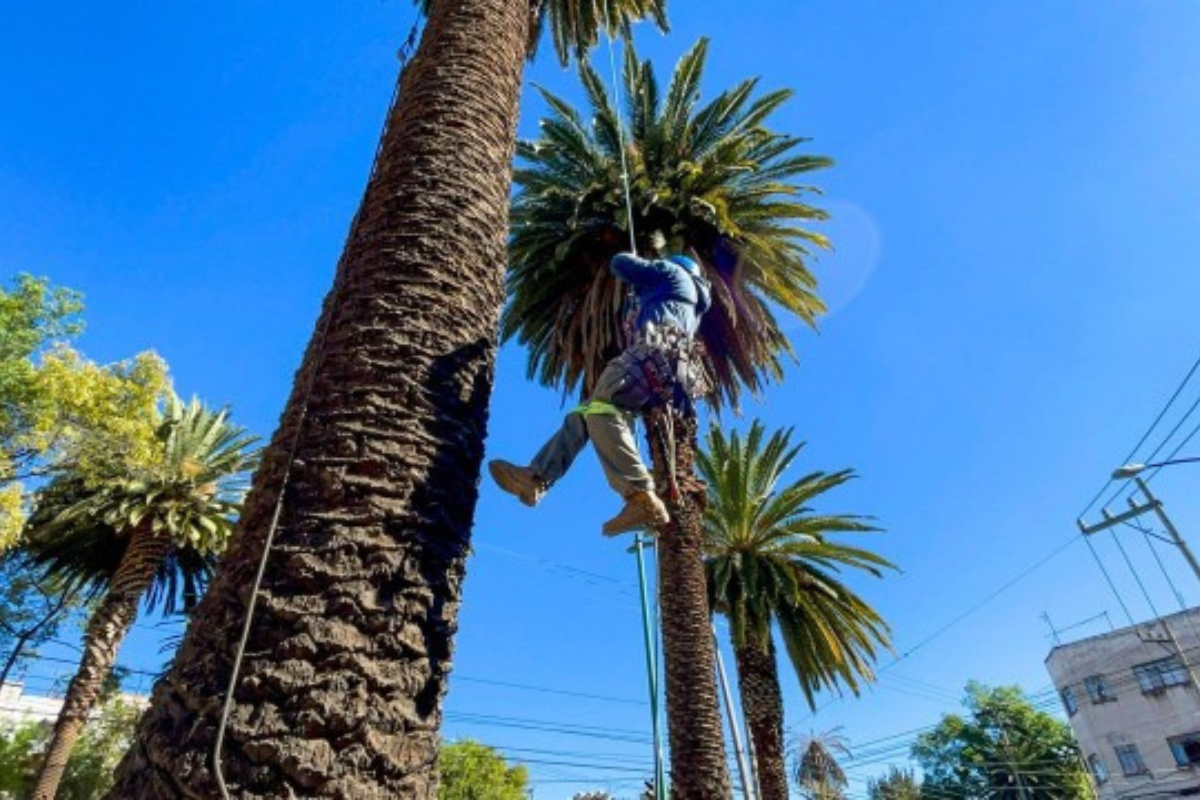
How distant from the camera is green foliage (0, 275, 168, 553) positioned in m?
12.8

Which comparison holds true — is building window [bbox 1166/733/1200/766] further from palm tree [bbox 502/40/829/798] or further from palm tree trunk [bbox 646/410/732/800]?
palm tree trunk [bbox 646/410/732/800]

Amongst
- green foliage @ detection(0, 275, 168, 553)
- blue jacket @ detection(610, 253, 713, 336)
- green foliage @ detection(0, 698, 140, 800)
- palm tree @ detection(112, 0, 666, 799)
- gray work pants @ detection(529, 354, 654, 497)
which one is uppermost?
green foliage @ detection(0, 275, 168, 553)

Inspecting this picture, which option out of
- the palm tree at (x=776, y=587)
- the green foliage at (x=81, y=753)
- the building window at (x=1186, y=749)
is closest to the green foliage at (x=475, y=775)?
the green foliage at (x=81, y=753)

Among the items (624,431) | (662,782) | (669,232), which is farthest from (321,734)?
(669,232)

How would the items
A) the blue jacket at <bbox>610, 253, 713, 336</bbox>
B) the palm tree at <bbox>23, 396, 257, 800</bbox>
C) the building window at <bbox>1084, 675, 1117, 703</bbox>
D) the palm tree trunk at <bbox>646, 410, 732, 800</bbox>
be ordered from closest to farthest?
the blue jacket at <bbox>610, 253, 713, 336</bbox>, the palm tree trunk at <bbox>646, 410, 732, 800</bbox>, the palm tree at <bbox>23, 396, 257, 800</bbox>, the building window at <bbox>1084, 675, 1117, 703</bbox>

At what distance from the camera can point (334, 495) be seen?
7.06 ft

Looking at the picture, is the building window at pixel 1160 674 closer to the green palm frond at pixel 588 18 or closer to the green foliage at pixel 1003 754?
the green foliage at pixel 1003 754

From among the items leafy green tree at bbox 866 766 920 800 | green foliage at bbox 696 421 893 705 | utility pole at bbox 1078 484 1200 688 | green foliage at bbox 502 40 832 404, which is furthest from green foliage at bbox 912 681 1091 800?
green foliage at bbox 502 40 832 404

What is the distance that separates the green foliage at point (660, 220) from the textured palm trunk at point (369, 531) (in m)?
9.07

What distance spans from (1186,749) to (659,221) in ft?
116

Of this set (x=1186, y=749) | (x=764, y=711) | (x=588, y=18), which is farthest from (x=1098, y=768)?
(x=588, y=18)

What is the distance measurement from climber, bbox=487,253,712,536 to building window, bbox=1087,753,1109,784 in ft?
134

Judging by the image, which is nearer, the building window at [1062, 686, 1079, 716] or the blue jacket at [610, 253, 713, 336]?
the blue jacket at [610, 253, 713, 336]

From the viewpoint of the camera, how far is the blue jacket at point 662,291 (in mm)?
4664
